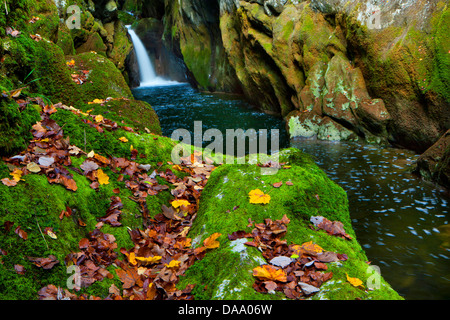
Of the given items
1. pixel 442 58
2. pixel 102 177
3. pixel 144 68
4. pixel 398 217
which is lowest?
pixel 398 217

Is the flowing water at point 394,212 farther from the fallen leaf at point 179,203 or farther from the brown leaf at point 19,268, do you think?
the brown leaf at point 19,268

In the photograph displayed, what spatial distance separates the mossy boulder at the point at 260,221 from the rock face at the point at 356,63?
6625 mm

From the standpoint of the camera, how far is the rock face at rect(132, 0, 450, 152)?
27.8ft

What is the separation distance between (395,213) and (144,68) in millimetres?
27970

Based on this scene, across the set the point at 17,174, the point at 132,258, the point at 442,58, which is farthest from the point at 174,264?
the point at 442,58

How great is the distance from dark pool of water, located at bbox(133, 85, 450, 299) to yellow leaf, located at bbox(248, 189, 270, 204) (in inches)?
87.5

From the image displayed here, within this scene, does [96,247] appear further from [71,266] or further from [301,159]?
[301,159]

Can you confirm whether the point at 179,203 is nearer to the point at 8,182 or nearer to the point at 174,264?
the point at 174,264

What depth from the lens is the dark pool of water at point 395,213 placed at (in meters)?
4.09

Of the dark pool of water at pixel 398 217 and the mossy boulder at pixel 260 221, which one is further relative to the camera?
the dark pool of water at pixel 398 217

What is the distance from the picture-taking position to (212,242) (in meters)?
2.57

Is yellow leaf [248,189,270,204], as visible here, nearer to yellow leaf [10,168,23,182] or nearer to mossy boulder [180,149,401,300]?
mossy boulder [180,149,401,300]

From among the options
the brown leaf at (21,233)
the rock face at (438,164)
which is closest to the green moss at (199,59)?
the rock face at (438,164)
